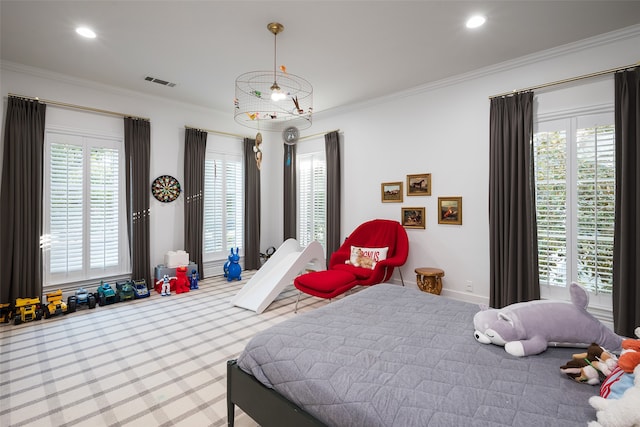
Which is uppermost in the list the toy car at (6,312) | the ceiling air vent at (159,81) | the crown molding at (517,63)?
the ceiling air vent at (159,81)

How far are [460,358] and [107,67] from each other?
4.77 metres

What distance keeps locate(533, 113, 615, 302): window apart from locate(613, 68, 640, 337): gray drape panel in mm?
173

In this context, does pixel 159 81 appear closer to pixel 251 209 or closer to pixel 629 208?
pixel 251 209

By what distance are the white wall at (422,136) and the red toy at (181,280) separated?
1.69 ft

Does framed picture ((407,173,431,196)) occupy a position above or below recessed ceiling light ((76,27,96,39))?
below

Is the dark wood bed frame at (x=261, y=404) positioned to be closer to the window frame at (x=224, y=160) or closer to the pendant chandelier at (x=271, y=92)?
the pendant chandelier at (x=271, y=92)

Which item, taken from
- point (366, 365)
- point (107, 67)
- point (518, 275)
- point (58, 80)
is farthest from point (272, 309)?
point (58, 80)

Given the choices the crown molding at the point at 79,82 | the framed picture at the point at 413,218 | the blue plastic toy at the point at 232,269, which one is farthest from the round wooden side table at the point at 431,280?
the crown molding at the point at 79,82

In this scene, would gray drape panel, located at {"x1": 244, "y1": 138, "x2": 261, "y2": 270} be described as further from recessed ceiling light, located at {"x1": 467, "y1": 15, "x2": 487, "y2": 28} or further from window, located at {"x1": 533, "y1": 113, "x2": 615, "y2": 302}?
window, located at {"x1": 533, "y1": 113, "x2": 615, "y2": 302}

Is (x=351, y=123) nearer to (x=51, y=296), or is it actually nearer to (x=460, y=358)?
(x=460, y=358)

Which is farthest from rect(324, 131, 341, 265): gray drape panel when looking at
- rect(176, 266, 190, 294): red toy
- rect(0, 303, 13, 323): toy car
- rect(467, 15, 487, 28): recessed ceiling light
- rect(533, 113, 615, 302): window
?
rect(0, 303, 13, 323): toy car

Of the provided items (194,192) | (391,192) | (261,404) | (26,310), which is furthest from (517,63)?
(26,310)

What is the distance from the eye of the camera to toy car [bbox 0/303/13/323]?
138 inches

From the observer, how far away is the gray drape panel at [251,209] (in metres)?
5.97
